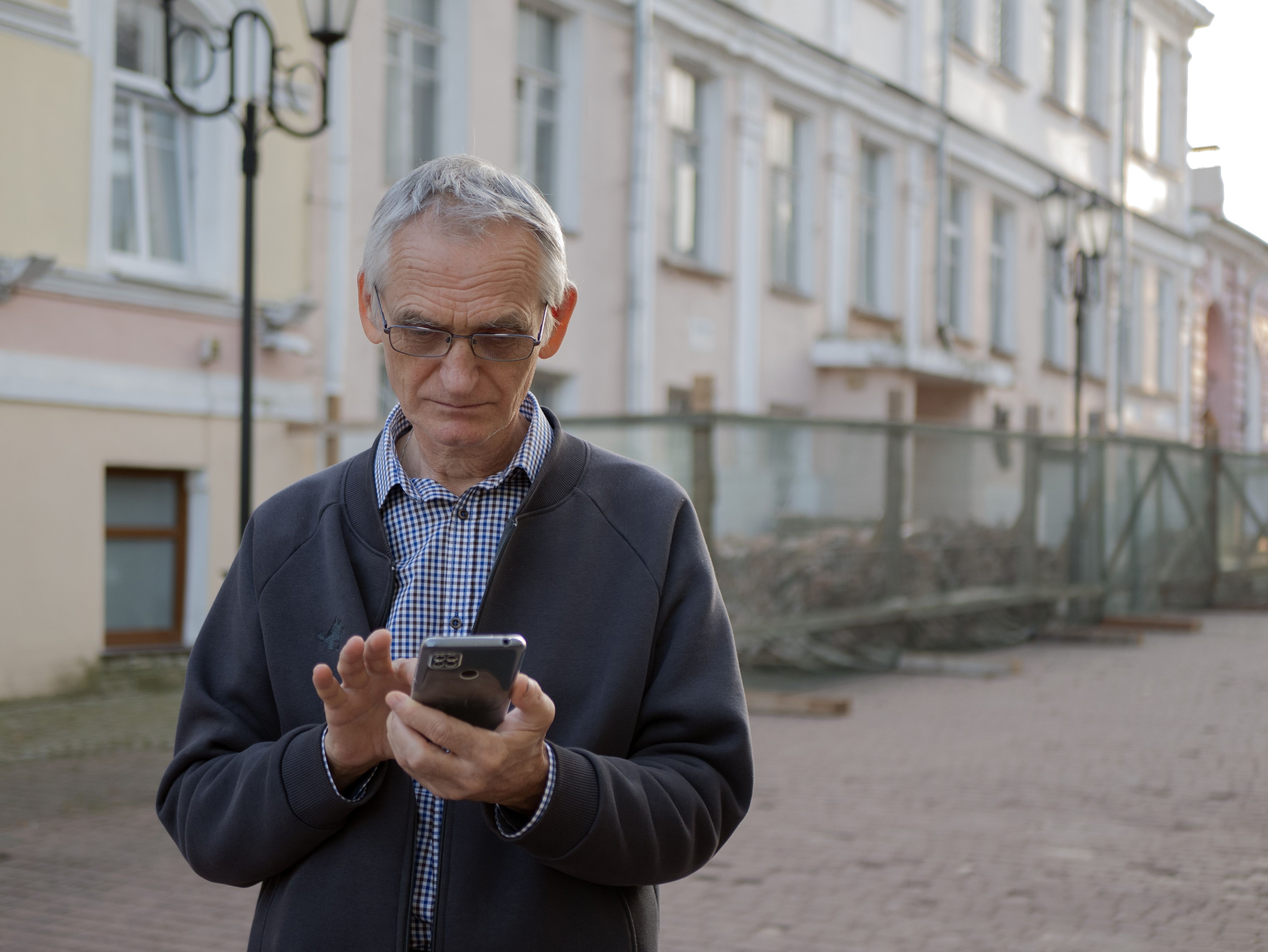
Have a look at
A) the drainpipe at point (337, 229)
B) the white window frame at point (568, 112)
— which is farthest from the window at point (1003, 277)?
the drainpipe at point (337, 229)

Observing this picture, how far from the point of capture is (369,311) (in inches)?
87.6

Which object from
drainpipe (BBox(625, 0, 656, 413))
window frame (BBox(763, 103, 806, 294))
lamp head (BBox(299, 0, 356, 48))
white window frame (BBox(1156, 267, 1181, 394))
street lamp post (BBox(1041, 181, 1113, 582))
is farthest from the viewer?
white window frame (BBox(1156, 267, 1181, 394))

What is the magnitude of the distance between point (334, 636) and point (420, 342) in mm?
415

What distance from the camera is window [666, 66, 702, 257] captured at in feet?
57.8

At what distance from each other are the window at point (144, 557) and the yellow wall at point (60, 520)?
0.20 metres

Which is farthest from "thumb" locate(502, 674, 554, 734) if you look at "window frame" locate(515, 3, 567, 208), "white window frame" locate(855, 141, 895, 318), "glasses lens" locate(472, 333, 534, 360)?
"white window frame" locate(855, 141, 895, 318)

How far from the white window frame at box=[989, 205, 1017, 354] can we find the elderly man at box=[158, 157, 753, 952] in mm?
24466

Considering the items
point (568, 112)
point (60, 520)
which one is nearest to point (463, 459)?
point (60, 520)

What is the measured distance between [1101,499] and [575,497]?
15536 millimetres

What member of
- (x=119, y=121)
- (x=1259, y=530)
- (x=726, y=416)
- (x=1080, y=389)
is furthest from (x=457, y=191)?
(x=1259, y=530)

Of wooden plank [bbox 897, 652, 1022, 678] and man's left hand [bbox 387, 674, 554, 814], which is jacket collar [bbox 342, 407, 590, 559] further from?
wooden plank [bbox 897, 652, 1022, 678]

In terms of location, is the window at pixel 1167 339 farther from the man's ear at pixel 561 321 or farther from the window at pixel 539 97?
the man's ear at pixel 561 321

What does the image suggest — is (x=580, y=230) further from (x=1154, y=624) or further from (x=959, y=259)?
(x=959, y=259)

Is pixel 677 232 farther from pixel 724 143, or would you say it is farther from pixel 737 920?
pixel 737 920
